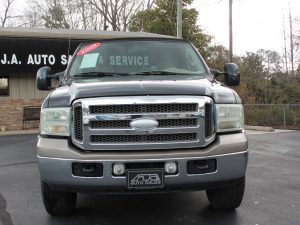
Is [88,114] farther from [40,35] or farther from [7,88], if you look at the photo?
[7,88]

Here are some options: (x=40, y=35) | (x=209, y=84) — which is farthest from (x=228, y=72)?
(x=40, y=35)

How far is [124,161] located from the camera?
12.3 ft

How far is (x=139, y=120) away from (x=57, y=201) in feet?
4.66

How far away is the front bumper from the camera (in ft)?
12.4

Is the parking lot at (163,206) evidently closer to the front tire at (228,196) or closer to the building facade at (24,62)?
the front tire at (228,196)

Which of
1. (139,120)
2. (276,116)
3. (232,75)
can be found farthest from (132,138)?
(276,116)

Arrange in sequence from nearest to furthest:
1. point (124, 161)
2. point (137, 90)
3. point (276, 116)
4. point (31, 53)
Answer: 1. point (124, 161)
2. point (137, 90)
3. point (31, 53)
4. point (276, 116)

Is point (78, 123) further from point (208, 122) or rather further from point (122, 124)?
point (208, 122)

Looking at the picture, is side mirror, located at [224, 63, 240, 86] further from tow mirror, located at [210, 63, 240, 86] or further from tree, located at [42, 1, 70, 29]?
tree, located at [42, 1, 70, 29]

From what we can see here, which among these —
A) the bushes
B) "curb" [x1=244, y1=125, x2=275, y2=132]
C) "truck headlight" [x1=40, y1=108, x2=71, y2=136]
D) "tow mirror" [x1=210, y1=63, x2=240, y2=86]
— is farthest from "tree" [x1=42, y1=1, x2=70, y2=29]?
"truck headlight" [x1=40, y1=108, x2=71, y2=136]

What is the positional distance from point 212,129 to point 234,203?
1.14 metres

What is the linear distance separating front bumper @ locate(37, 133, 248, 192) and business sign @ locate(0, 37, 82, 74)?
1314 cm

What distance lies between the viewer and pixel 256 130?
1606 cm

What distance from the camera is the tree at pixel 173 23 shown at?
26.1 meters
